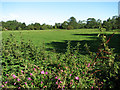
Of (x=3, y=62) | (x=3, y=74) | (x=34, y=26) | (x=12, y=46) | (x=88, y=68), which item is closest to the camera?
(x=88, y=68)

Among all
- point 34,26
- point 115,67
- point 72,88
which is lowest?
point 72,88

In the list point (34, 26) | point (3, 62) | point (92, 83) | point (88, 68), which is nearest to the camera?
point (92, 83)

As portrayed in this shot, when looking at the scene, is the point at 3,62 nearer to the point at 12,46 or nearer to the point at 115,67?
the point at 12,46

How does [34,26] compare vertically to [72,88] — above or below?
above

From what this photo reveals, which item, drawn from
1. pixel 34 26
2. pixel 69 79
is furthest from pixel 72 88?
pixel 34 26

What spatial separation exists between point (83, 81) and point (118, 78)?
659 mm

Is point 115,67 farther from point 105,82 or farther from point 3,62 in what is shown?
point 3,62

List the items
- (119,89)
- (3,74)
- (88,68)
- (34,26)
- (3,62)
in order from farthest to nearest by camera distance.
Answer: (34,26)
(3,62)
(3,74)
(88,68)
(119,89)

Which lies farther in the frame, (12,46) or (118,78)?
(12,46)

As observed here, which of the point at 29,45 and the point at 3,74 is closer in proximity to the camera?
the point at 3,74

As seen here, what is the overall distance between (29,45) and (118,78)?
3.10 meters

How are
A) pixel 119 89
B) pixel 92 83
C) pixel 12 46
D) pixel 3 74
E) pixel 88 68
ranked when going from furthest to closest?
1. pixel 12 46
2. pixel 3 74
3. pixel 88 68
4. pixel 92 83
5. pixel 119 89

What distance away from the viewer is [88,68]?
9.84ft

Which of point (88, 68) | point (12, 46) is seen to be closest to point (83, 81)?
point (88, 68)
